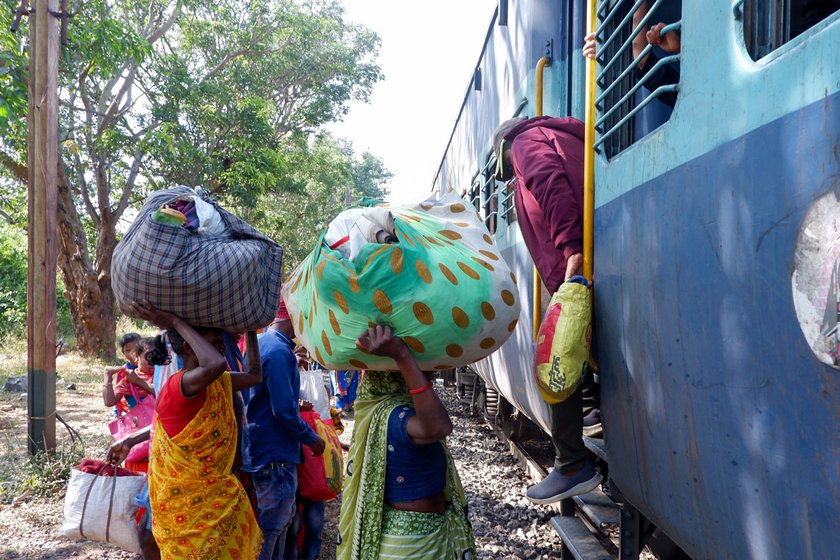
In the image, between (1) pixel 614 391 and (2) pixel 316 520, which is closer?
(1) pixel 614 391

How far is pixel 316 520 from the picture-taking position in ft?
12.3

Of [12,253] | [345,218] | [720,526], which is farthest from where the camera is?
[12,253]

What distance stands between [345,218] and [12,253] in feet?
83.5

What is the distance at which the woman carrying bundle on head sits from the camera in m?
2.21

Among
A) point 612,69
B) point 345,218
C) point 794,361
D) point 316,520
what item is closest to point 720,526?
point 794,361

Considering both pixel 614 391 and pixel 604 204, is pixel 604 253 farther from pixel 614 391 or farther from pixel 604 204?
pixel 614 391

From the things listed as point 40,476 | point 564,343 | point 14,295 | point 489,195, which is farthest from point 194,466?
point 14,295

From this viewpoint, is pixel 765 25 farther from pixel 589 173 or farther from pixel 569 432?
pixel 569 432

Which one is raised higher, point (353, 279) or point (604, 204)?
point (604, 204)

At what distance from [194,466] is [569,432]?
146 centimetres

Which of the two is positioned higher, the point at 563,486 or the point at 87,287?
the point at 87,287

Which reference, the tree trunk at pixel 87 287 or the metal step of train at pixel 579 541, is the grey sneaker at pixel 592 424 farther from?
the tree trunk at pixel 87 287

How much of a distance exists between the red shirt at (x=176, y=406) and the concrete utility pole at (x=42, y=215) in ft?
12.5

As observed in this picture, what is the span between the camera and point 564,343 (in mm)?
2375
